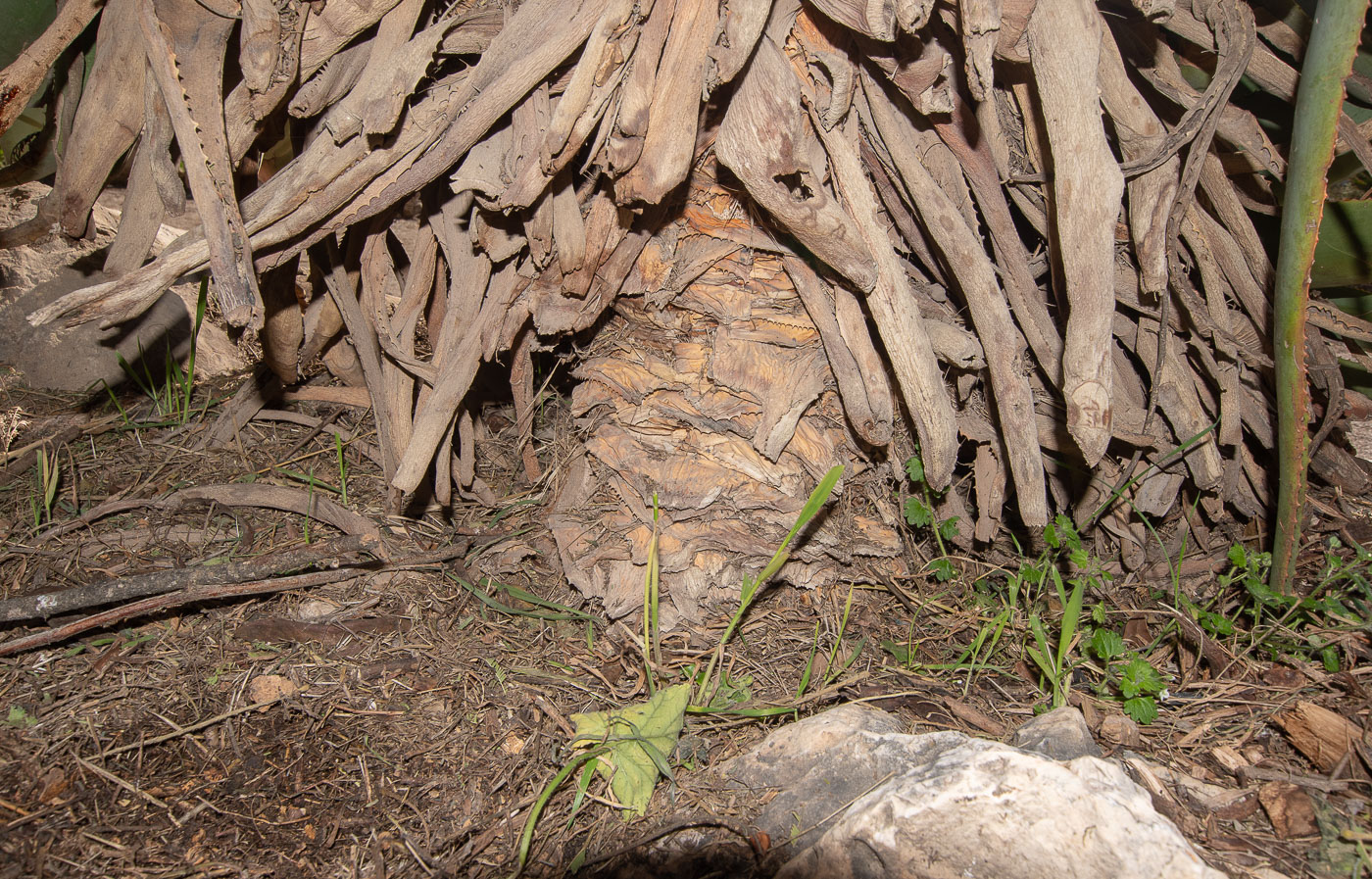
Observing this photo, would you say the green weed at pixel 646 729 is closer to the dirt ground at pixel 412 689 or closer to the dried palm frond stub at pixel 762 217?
the dirt ground at pixel 412 689

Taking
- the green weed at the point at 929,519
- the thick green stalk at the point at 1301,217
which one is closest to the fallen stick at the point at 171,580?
the green weed at the point at 929,519

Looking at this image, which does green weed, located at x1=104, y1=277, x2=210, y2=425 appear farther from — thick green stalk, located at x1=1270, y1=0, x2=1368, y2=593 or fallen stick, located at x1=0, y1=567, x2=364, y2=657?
thick green stalk, located at x1=1270, y1=0, x2=1368, y2=593

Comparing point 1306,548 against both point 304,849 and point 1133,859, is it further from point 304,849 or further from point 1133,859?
point 304,849

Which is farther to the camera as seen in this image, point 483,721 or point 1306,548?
point 1306,548

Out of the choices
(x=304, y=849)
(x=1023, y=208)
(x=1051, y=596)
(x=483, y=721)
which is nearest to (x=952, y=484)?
(x=1051, y=596)

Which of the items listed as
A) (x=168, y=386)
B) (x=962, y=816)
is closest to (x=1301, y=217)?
(x=962, y=816)

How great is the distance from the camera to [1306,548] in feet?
5.79

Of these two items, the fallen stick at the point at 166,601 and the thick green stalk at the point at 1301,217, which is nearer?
the thick green stalk at the point at 1301,217

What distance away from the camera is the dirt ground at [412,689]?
1257 mm

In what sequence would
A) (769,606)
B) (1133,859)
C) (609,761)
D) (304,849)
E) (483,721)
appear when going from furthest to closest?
(769,606) → (483,721) → (609,761) → (304,849) → (1133,859)

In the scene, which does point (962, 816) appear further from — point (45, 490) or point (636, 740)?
point (45, 490)

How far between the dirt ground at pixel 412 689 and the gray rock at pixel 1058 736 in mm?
86

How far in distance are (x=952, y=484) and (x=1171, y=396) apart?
53 cm

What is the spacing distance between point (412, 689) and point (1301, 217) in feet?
6.25
